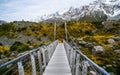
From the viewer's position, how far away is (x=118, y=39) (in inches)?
1736

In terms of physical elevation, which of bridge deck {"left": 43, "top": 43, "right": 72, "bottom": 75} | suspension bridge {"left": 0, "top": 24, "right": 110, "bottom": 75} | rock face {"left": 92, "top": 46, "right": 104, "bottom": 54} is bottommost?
rock face {"left": 92, "top": 46, "right": 104, "bottom": 54}

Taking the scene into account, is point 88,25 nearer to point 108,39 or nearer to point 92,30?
point 92,30

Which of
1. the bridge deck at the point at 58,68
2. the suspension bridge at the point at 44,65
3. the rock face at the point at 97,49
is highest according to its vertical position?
the suspension bridge at the point at 44,65

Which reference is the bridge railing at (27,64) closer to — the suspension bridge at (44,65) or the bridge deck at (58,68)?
the suspension bridge at (44,65)

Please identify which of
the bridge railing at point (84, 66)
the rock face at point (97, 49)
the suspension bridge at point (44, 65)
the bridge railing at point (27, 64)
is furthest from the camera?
the rock face at point (97, 49)

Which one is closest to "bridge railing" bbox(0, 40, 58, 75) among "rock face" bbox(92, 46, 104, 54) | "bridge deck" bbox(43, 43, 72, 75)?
"bridge deck" bbox(43, 43, 72, 75)

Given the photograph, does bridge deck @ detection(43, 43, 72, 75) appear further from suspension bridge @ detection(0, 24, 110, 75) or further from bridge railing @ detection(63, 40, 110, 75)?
bridge railing @ detection(63, 40, 110, 75)

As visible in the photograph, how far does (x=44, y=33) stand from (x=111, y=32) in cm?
1507

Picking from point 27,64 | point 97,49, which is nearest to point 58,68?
point 27,64

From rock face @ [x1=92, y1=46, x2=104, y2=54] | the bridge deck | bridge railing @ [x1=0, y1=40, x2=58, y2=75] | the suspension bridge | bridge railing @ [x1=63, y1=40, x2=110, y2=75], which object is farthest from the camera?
rock face @ [x1=92, y1=46, x2=104, y2=54]

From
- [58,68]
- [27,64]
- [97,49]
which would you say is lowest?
[97,49]

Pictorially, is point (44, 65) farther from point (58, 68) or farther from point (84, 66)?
point (84, 66)

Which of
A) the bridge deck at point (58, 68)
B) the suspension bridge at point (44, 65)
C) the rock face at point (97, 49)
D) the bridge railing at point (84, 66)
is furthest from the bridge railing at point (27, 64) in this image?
the rock face at point (97, 49)

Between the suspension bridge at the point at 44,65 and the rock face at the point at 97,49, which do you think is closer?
the suspension bridge at the point at 44,65
